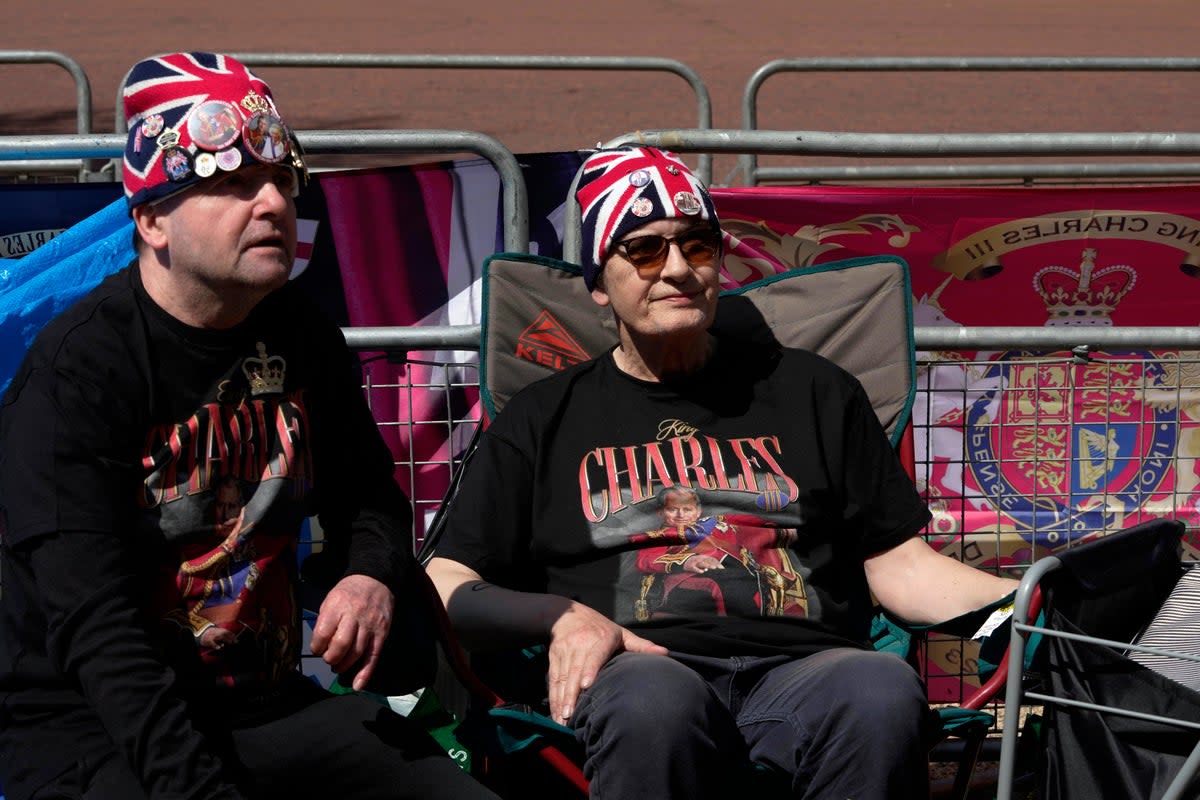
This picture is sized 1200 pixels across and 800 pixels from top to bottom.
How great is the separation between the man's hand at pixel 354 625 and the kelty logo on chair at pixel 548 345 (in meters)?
1.07

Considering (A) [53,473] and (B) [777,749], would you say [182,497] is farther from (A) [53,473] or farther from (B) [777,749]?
(B) [777,749]

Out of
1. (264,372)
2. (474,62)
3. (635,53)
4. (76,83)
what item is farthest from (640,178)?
(635,53)

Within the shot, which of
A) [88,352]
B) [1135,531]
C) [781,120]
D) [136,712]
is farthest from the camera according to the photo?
[781,120]

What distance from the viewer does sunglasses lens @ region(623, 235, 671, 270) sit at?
10.8 feet

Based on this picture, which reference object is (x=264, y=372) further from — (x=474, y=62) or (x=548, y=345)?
(x=474, y=62)

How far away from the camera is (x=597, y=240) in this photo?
3.38 metres

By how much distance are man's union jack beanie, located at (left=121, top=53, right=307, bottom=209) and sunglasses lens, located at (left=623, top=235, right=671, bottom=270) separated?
0.90 m

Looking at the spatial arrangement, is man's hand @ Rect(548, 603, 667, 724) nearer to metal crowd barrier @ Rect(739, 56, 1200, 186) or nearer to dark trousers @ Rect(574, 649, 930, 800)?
dark trousers @ Rect(574, 649, 930, 800)

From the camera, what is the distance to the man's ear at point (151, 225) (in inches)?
104

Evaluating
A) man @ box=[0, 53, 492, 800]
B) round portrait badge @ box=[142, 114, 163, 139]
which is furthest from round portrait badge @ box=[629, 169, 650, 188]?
round portrait badge @ box=[142, 114, 163, 139]

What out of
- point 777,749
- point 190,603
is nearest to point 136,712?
point 190,603

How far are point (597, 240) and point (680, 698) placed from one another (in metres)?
1.13

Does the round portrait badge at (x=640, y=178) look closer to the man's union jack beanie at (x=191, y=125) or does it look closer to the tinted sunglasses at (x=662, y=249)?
the tinted sunglasses at (x=662, y=249)

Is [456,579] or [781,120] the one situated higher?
[781,120]
